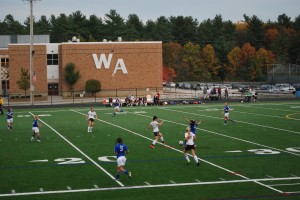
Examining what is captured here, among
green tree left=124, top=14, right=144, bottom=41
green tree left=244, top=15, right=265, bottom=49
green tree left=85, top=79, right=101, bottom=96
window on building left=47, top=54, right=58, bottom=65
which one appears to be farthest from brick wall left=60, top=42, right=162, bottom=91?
green tree left=244, top=15, right=265, bottom=49

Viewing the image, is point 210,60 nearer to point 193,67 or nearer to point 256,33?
point 193,67

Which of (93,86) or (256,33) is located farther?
(256,33)

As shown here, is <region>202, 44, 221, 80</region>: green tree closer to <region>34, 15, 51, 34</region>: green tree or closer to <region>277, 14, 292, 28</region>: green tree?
<region>277, 14, 292, 28</region>: green tree

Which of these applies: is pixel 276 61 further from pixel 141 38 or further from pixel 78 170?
pixel 78 170

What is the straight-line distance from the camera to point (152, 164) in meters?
19.7

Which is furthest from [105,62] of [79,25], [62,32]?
[79,25]

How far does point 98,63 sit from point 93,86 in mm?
4121

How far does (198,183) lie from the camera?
1636 centimetres

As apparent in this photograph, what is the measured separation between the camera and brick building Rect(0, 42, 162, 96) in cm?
7244

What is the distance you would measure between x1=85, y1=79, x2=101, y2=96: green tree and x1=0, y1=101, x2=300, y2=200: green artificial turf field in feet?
119

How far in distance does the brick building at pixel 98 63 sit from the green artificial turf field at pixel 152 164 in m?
39.3

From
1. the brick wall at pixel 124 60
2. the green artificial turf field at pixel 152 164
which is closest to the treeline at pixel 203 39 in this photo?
the brick wall at pixel 124 60

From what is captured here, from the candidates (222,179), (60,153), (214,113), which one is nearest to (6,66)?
(214,113)

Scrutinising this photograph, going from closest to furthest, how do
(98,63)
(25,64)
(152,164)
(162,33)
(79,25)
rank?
1. (152,164)
2. (98,63)
3. (25,64)
4. (162,33)
5. (79,25)
